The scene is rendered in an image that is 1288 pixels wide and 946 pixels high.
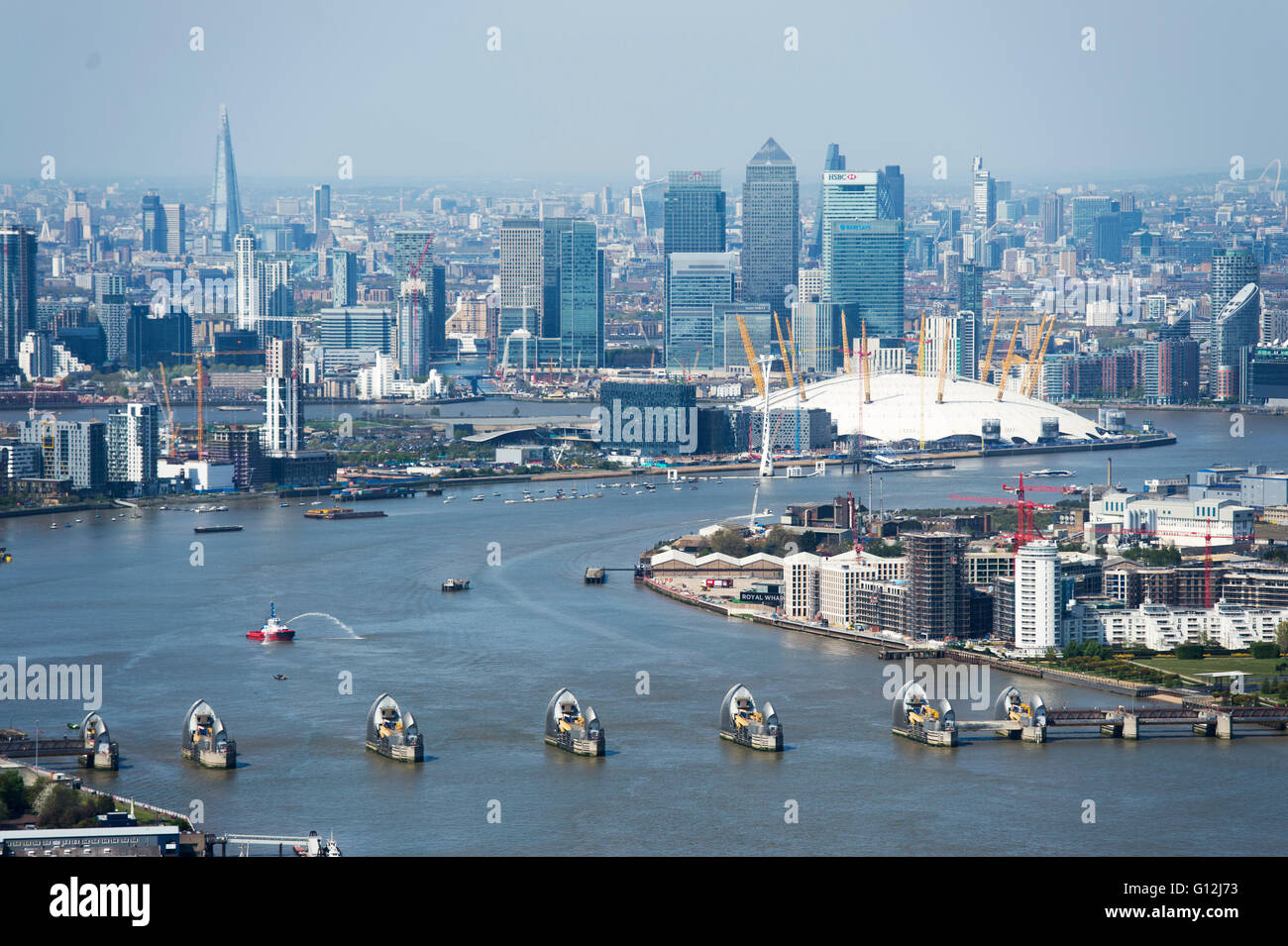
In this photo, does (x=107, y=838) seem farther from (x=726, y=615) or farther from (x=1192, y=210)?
(x=1192, y=210)

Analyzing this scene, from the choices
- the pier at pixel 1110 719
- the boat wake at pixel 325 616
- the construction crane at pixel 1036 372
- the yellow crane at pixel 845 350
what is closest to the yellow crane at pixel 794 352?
the yellow crane at pixel 845 350

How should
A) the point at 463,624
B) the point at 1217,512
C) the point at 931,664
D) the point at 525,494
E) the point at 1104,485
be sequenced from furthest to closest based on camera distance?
1. the point at 525,494
2. the point at 1104,485
3. the point at 1217,512
4. the point at 463,624
5. the point at 931,664

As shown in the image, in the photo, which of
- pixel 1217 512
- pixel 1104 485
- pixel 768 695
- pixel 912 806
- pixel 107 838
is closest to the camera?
pixel 107 838

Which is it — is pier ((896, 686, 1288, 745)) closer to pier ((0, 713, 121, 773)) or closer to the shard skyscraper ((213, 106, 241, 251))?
pier ((0, 713, 121, 773))

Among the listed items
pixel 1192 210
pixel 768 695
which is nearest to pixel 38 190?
pixel 1192 210

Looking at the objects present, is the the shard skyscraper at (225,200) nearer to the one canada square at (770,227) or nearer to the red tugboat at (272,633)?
the one canada square at (770,227)

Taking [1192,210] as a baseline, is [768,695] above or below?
below
